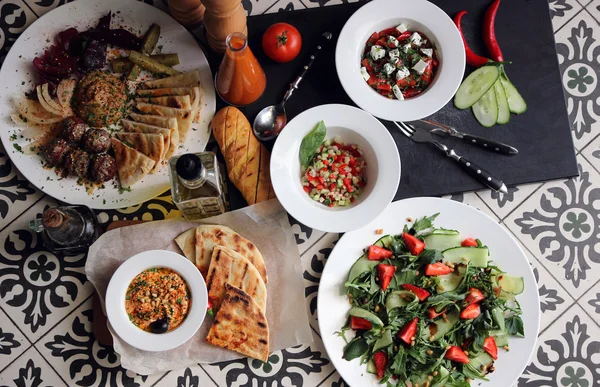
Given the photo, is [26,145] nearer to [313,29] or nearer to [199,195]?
[199,195]

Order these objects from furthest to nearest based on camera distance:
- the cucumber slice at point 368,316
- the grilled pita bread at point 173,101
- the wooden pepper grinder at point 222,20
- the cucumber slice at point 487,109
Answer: the cucumber slice at point 487,109 < the grilled pita bread at point 173,101 < the cucumber slice at point 368,316 < the wooden pepper grinder at point 222,20

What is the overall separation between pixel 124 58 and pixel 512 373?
199cm

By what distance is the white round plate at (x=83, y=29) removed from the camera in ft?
7.52

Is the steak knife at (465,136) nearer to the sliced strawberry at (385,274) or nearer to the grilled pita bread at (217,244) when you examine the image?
the sliced strawberry at (385,274)

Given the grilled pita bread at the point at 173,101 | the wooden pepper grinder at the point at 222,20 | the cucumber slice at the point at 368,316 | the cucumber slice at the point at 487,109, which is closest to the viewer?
the wooden pepper grinder at the point at 222,20

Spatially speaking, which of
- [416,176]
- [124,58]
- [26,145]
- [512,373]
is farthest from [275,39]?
[512,373]

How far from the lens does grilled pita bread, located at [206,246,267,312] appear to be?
7.27ft

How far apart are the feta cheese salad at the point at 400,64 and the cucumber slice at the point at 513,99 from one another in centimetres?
33

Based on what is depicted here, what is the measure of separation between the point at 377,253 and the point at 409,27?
3.03 ft

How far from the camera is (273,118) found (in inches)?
92.4

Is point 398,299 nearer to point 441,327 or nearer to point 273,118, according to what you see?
point 441,327

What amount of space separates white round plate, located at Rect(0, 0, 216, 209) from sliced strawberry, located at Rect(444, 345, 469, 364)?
126cm

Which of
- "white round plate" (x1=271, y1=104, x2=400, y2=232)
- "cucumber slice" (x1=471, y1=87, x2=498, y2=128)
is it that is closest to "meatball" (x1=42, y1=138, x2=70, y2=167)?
"white round plate" (x1=271, y1=104, x2=400, y2=232)

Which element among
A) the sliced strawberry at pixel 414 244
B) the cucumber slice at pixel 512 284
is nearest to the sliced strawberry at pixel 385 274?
the sliced strawberry at pixel 414 244
